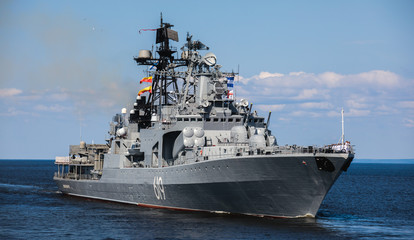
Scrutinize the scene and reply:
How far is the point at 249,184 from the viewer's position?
29453 millimetres

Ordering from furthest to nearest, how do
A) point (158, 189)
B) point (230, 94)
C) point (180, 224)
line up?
point (230, 94), point (158, 189), point (180, 224)

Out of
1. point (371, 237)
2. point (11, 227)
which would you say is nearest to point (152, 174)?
point (11, 227)

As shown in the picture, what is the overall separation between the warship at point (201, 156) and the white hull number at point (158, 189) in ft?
0.23

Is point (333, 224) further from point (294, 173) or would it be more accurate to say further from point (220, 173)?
point (220, 173)

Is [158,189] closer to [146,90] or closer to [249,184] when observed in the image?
[249,184]

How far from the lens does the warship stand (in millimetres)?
28484

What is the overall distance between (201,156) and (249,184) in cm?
430

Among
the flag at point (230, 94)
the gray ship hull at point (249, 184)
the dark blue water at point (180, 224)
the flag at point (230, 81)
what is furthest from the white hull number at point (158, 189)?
the flag at point (230, 81)

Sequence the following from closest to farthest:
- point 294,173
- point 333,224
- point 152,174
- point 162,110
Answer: point 294,173 → point 333,224 → point 152,174 → point 162,110

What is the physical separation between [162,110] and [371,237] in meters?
19.1

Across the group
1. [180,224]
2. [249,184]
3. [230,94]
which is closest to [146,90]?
[230,94]

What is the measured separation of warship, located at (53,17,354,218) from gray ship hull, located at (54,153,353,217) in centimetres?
6

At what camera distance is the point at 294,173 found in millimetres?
28125

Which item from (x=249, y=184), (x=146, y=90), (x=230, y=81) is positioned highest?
(x=146, y=90)
